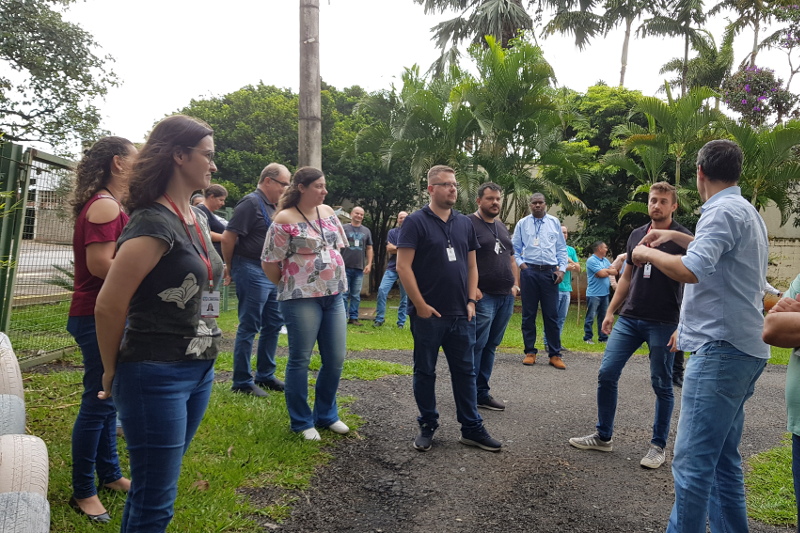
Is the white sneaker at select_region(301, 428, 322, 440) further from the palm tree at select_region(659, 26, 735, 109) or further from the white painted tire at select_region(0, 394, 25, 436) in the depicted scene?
the palm tree at select_region(659, 26, 735, 109)

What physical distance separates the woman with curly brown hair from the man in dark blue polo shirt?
7.59 feet

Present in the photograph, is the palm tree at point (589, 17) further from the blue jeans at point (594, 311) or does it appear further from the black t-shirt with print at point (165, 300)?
the black t-shirt with print at point (165, 300)

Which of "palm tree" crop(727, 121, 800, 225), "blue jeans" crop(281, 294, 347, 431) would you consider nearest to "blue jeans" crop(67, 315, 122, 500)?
"blue jeans" crop(281, 294, 347, 431)

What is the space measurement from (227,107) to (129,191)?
18.2 m

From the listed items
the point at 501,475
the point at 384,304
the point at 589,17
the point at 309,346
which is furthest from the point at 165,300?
the point at 589,17

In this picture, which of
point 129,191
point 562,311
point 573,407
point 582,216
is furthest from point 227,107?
point 129,191

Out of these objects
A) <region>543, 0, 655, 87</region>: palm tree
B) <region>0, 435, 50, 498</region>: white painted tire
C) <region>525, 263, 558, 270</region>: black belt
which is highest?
<region>543, 0, 655, 87</region>: palm tree

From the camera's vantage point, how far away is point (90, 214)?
285cm

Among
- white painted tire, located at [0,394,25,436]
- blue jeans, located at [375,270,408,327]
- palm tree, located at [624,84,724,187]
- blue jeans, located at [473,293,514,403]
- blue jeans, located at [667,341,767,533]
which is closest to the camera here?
blue jeans, located at [667,341,767,533]

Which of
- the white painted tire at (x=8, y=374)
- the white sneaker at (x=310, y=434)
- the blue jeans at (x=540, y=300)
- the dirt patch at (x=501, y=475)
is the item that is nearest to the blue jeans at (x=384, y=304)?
the blue jeans at (x=540, y=300)

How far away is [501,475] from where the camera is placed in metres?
3.94

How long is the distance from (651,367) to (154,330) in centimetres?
361

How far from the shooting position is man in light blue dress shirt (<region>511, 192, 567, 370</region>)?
7715mm

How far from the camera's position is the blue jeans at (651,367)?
13.8 ft
